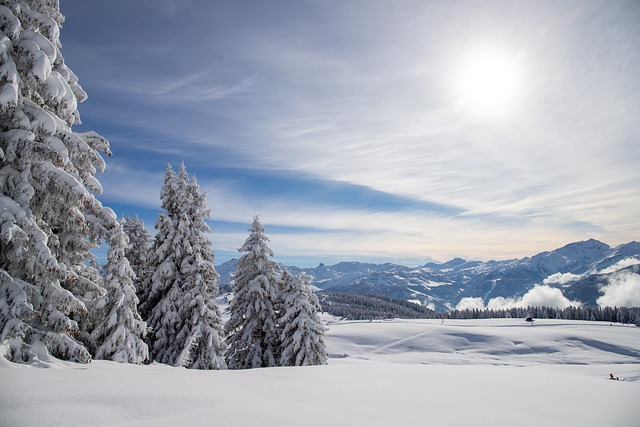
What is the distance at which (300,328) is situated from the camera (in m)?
23.8

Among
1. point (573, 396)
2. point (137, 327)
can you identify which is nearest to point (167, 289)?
point (137, 327)

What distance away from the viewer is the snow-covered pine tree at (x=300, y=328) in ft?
76.7

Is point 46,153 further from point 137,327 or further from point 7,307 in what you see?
point 137,327

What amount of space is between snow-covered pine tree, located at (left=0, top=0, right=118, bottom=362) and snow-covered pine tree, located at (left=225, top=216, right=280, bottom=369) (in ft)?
50.4

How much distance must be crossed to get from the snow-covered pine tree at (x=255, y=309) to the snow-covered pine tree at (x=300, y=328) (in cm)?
97

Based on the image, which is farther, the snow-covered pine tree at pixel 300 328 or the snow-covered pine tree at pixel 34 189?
the snow-covered pine tree at pixel 300 328

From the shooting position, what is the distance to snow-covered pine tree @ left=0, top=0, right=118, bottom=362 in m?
7.93

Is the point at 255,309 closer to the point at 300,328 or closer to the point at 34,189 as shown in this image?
the point at 300,328

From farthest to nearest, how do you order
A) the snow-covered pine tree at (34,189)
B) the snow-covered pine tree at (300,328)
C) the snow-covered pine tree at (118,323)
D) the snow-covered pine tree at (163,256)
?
1. the snow-covered pine tree at (300,328)
2. the snow-covered pine tree at (163,256)
3. the snow-covered pine tree at (118,323)
4. the snow-covered pine tree at (34,189)

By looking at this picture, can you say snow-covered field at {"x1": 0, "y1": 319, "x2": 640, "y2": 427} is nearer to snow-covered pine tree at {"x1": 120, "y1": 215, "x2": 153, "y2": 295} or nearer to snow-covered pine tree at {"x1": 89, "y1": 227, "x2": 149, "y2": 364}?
snow-covered pine tree at {"x1": 89, "y1": 227, "x2": 149, "y2": 364}

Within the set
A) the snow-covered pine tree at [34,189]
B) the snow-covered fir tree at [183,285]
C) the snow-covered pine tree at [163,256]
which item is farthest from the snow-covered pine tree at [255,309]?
the snow-covered pine tree at [34,189]

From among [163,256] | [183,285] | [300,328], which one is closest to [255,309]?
[300,328]

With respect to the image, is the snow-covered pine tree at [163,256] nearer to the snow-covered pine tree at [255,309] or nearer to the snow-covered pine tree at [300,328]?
the snow-covered pine tree at [255,309]

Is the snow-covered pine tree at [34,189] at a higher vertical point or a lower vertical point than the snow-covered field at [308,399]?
higher
